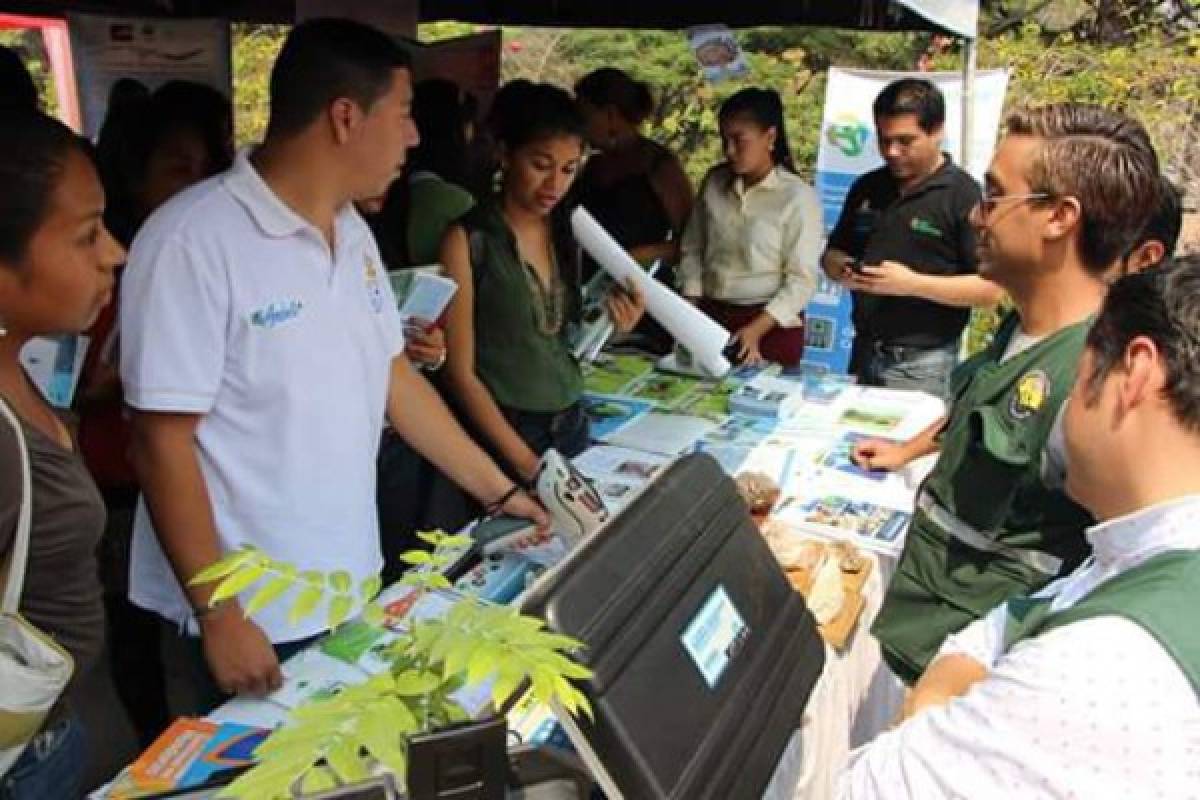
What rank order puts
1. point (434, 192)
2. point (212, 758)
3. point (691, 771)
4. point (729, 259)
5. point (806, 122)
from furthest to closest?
point (806, 122)
point (729, 259)
point (434, 192)
point (212, 758)
point (691, 771)

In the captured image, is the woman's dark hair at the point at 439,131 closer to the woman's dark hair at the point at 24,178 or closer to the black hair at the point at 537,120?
the black hair at the point at 537,120

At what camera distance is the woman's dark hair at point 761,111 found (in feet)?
11.3

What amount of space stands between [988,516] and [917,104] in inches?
84.9

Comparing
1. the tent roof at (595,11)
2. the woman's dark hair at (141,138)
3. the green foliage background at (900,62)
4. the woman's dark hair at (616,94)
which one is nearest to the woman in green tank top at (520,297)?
the woman's dark hair at (141,138)

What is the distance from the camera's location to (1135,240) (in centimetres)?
147

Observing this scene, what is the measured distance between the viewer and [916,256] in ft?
10.7

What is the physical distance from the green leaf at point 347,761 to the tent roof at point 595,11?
4535 mm

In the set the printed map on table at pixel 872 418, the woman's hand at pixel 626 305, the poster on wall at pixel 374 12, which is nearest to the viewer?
the woman's hand at pixel 626 305

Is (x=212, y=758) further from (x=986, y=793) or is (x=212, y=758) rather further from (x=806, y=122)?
(x=806, y=122)

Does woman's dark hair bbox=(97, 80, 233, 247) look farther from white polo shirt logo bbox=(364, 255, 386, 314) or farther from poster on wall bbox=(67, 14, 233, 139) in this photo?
poster on wall bbox=(67, 14, 233, 139)

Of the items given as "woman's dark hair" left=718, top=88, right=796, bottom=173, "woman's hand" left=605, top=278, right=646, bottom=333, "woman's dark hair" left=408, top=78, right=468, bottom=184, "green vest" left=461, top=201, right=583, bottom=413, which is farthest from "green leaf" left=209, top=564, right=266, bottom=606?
"woman's dark hair" left=718, top=88, right=796, bottom=173

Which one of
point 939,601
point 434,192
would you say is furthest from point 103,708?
point 434,192

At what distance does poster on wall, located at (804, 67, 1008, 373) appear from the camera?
5.10 meters

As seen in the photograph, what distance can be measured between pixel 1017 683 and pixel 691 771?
29 centimetres
